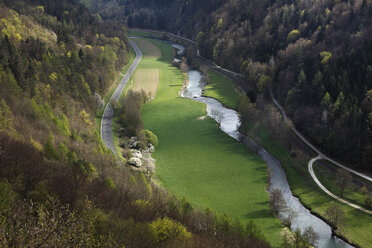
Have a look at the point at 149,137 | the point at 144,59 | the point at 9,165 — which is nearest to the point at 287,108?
the point at 149,137

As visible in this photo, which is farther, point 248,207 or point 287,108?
point 287,108

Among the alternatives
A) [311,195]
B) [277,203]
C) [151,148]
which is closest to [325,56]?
[311,195]

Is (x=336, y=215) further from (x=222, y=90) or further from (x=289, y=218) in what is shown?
(x=222, y=90)

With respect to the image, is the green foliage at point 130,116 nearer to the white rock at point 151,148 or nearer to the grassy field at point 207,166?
the grassy field at point 207,166

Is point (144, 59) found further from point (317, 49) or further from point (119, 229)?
point (119, 229)

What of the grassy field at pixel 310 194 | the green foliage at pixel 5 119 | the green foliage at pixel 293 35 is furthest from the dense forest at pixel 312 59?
the green foliage at pixel 5 119

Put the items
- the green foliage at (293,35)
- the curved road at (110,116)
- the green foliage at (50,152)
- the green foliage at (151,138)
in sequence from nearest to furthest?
the green foliage at (50,152) → the curved road at (110,116) → the green foliage at (151,138) → the green foliage at (293,35)

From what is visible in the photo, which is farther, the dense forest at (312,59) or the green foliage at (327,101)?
the green foliage at (327,101)
